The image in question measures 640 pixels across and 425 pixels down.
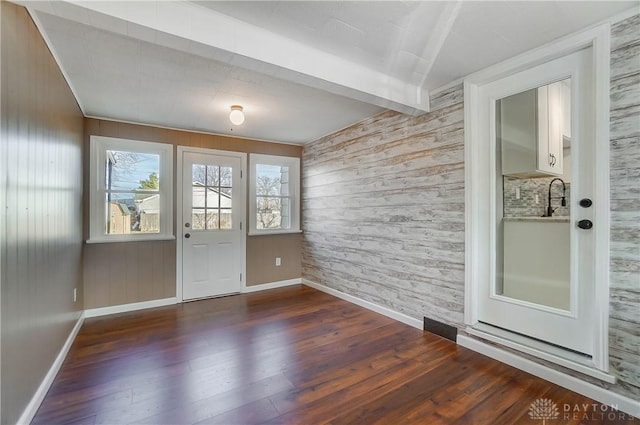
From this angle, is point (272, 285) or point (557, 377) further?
point (272, 285)

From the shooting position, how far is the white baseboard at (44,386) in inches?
62.0

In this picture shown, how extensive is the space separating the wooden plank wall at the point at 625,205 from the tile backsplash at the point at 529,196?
18.4 inches

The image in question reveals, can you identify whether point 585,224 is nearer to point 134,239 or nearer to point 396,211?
point 396,211

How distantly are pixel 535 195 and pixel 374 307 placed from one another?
1992mm

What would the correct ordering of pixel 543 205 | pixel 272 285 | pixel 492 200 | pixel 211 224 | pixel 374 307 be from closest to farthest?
pixel 543 205 → pixel 492 200 → pixel 374 307 → pixel 211 224 → pixel 272 285

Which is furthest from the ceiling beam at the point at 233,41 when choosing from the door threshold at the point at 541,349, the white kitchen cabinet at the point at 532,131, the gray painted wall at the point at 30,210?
the door threshold at the point at 541,349

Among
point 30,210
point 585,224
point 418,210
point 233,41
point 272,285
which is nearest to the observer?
point 30,210

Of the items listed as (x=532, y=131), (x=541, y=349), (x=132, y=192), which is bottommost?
(x=541, y=349)

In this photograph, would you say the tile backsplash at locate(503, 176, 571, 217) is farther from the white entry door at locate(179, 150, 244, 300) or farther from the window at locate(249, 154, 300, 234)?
the white entry door at locate(179, 150, 244, 300)

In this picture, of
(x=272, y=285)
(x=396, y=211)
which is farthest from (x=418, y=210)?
(x=272, y=285)

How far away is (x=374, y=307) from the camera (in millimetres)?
3432

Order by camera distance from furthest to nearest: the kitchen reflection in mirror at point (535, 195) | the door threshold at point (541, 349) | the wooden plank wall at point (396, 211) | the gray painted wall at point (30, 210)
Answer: the wooden plank wall at point (396, 211) < the kitchen reflection in mirror at point (535, 195) < the door threshold at point (541, 349) < the gray painted wall at point (30, 210)

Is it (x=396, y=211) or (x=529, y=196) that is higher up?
(x=529, y=196)

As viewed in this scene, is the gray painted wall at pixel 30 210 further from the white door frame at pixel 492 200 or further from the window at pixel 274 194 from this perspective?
the white door frame at pixel 492 200
